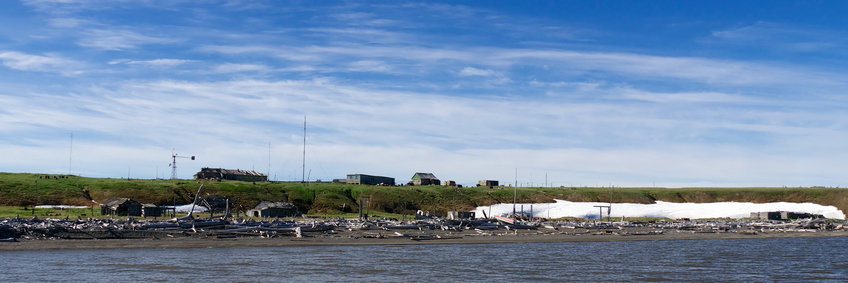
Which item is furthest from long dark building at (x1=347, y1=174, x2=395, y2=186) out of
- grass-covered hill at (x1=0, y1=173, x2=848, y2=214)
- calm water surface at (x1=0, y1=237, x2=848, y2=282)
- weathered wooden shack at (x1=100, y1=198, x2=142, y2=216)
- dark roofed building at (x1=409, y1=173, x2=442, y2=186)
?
calm water surface at (x1=0, y1=237, x2=848, y2=282)

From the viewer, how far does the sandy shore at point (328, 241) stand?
46.0m

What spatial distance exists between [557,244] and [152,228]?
1257 inches

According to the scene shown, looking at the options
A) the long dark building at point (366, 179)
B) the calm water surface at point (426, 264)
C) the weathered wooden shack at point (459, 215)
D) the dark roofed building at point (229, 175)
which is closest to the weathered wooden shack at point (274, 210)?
the weathered wooden shack at point (459, 215)

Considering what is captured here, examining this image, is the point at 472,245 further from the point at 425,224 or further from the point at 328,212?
the point at 328,212

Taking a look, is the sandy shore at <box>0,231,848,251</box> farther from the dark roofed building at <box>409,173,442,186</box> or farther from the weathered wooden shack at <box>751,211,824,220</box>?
the dark roofed building at <box>409,173,442,186</box>

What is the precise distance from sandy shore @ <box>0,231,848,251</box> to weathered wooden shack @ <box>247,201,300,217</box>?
2457 centimetres

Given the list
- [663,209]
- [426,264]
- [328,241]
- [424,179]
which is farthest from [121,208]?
[663,209]

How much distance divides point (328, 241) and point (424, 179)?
270 feet

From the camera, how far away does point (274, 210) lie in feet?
267

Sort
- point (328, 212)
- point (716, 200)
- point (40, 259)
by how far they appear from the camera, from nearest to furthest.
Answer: point (40, 259), point (328, 212), point (716, 200)

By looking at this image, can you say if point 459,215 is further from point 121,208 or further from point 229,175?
point 229,175

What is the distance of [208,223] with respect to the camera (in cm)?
5850

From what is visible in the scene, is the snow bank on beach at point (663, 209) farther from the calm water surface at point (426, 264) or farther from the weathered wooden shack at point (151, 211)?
the calm water surface at point (426, 264)

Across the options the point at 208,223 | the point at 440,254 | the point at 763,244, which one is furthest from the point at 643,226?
the point at 208,223
